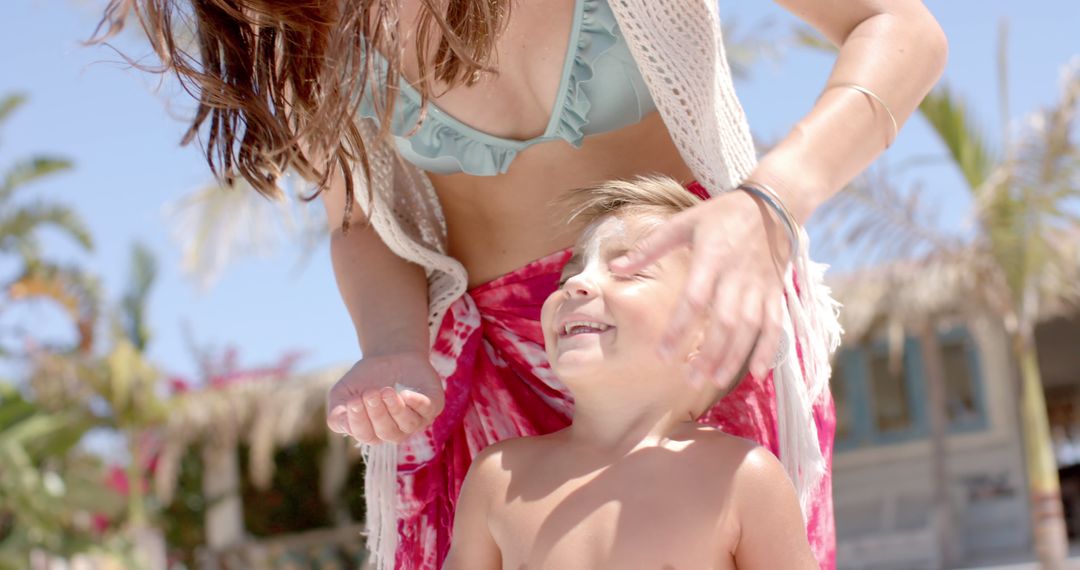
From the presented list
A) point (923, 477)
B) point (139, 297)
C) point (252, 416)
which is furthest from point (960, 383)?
point (139, 297)

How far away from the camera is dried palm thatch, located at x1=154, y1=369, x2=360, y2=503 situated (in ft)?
47.2

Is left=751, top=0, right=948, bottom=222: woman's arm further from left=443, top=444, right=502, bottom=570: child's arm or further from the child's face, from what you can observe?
left=443, top=444, right=502, bottom=570: child's arm

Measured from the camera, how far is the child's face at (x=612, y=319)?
139 centimetres

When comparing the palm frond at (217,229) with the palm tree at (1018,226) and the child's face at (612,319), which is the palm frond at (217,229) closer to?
the palm tree at (1018,226)

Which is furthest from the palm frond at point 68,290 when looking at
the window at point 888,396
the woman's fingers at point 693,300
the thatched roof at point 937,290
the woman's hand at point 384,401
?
the woman's fingers at point 693,300

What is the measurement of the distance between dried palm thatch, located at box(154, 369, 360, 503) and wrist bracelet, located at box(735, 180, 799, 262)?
13.1 m

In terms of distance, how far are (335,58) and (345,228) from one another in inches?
12.3

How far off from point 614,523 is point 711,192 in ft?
1.48

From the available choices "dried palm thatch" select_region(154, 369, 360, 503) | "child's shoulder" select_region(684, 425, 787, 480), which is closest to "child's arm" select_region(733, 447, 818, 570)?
"child's shoulder" select_region(684, 425, 787, 480)

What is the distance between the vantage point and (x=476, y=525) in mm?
1481

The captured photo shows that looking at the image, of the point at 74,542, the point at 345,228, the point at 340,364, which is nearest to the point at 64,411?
the point at 74,542

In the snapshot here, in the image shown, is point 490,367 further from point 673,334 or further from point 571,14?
point 673,334

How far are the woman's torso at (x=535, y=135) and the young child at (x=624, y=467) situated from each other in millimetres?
149

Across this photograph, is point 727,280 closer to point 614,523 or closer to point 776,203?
point 776,203
